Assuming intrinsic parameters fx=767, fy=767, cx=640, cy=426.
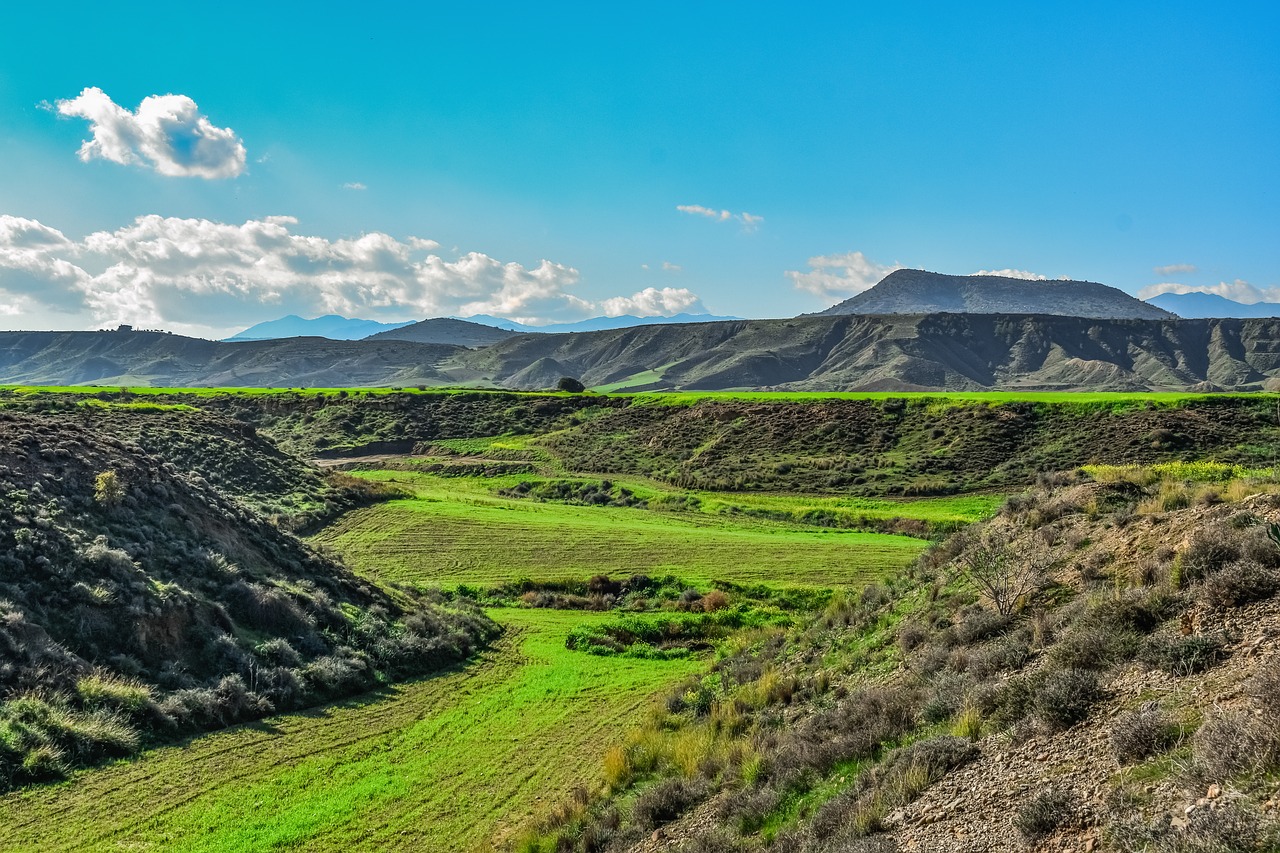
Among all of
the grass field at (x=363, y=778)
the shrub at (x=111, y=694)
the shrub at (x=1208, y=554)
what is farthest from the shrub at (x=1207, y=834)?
the shrub at (x=111, y=694)

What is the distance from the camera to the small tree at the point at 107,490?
18719 millimetres

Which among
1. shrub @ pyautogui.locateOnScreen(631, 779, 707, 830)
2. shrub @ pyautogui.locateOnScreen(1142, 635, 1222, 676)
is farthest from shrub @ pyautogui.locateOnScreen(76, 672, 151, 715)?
shrub @ pyautogui.locateOnScreen(1142, 635, 1222, 676)

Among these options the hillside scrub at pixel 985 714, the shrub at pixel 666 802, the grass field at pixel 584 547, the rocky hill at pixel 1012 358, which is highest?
the rocky hill at pixel 1012 358

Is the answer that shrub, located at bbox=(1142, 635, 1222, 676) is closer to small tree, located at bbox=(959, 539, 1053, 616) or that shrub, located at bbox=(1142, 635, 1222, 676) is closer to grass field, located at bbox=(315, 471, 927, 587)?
small tree, located at bbox=(959, 539, 1053, 616)

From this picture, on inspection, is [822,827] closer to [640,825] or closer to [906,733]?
[906,733]

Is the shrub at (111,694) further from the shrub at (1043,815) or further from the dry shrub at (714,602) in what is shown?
the dry shrub at (714,602)

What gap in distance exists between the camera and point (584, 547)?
31562 mm

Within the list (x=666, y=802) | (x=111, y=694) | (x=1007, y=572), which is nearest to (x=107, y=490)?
(x=111, y=694)

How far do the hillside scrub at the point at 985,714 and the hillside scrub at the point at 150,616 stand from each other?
24.3 feet

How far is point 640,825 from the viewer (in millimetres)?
9461

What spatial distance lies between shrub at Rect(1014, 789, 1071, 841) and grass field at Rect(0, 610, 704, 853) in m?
7.37

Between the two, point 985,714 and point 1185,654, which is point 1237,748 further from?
point 985,714

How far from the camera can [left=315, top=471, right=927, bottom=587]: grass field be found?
91.8 feet

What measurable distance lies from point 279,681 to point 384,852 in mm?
6049
